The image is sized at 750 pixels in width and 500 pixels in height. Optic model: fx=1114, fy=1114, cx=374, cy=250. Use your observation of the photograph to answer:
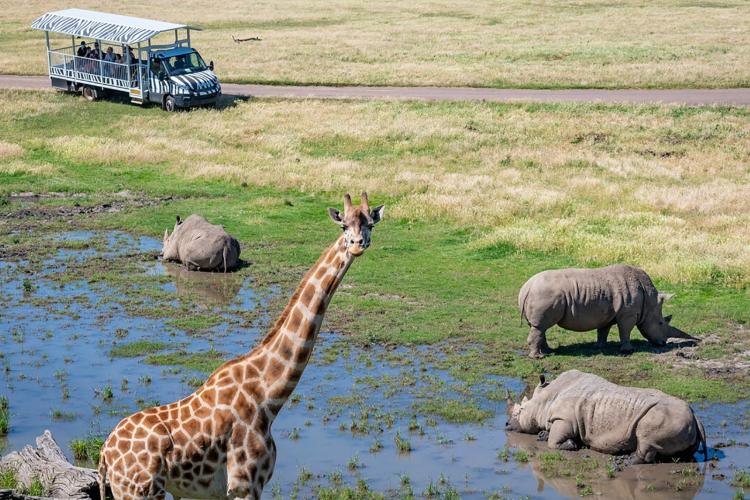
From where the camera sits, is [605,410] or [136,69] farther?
[136,69]

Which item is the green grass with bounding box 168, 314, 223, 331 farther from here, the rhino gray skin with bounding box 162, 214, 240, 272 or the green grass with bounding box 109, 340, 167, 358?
the rhino gray skin with bounding box 162, 214, 240, 272

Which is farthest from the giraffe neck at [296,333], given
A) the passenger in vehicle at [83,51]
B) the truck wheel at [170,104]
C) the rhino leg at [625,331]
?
the passenger in vehicle at [83,51]

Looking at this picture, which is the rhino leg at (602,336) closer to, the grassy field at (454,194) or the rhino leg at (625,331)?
the grassy field at (454,194)

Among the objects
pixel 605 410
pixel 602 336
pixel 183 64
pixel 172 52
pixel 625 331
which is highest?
pixel 172 52

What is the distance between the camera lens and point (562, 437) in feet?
52.7

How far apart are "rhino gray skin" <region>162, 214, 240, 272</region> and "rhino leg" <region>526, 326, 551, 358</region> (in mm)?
8757

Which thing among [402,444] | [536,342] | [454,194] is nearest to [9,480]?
[402,444]

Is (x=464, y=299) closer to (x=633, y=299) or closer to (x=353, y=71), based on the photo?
(x=633, y=299)

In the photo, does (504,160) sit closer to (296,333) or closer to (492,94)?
(492,94)

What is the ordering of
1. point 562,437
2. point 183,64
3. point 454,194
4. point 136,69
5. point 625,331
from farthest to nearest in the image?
point 136,69 → point 183,64 → point 454,194 → point 625,331 → point 562,437

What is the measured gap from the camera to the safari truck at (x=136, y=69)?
49.1 m

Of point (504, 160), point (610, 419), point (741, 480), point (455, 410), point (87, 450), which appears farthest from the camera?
point (504, 160)

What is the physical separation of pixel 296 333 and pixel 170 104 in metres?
40.5

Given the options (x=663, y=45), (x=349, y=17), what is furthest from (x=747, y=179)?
(x=349, y=17)
